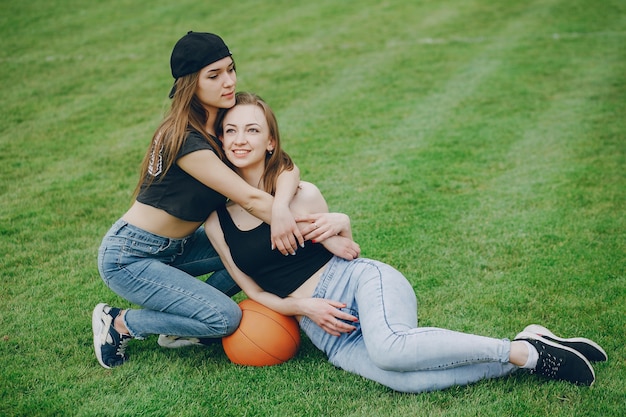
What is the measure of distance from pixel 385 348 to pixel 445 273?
2048mm

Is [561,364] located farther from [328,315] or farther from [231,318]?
[231,318]

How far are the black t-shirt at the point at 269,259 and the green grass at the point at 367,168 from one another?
595 millimetres

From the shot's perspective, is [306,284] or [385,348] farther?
[306,284]

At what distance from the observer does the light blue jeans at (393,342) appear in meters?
3.90

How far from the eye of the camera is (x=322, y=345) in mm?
4516

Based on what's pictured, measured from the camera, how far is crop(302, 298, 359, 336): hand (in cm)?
424

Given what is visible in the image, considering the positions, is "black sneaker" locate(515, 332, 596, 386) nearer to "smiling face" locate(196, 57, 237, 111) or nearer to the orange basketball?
the orange basketball

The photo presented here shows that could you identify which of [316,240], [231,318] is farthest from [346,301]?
[231,318]

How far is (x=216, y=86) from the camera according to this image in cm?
450

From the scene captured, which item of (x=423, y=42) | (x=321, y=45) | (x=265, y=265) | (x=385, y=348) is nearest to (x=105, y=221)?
(x=265, y=265)

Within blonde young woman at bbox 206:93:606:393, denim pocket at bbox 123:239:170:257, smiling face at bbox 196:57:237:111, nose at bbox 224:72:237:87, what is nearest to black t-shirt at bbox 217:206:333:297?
blonde young woman at bbox 206:93:606:393

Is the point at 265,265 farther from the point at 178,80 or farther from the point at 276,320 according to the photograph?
the point at 178,80

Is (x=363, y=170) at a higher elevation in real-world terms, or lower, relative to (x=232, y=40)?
lower

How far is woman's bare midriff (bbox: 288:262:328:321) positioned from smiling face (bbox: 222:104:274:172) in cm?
92
